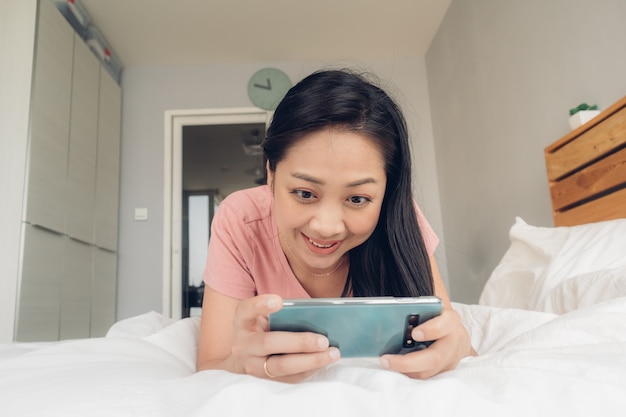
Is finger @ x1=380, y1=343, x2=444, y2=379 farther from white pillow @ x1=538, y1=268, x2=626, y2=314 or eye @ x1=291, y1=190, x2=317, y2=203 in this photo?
white pillow @ x1=538, y1=268, x2=626, y2=314

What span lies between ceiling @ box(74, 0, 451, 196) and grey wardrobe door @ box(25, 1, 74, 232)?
1.97 ft

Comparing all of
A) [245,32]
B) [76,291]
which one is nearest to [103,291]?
[76,291]

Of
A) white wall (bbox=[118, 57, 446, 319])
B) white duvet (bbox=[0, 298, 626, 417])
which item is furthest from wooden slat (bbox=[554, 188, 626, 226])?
white wall (bbox=[118, 57, 446, 319])

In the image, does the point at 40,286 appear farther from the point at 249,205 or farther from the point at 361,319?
the point at 361,319

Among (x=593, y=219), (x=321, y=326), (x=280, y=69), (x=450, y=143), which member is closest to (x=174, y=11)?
(x=280, y=69)

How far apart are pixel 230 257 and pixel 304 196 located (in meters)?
0.24

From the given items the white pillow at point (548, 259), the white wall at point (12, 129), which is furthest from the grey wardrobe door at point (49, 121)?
the white pillow at point (548, 259)

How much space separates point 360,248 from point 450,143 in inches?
105

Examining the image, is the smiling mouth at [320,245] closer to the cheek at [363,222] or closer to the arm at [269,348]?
the cheek at [363,222]

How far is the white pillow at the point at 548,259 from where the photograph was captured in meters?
1.11

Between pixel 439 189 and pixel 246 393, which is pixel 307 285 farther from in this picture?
pixel 439 189

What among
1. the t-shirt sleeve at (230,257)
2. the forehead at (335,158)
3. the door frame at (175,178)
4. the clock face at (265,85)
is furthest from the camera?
the clock face at (265,85)

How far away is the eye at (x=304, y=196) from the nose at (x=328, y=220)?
0.07ft

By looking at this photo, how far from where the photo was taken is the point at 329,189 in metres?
0.73
